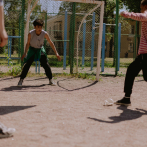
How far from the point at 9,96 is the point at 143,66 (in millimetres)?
2676

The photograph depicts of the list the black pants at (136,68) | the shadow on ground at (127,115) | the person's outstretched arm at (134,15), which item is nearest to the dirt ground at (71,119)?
the shadow on ground at (127,115)

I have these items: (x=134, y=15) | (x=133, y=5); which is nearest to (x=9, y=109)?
(x=134, y=15)

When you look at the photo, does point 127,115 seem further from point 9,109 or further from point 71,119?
point 9,109

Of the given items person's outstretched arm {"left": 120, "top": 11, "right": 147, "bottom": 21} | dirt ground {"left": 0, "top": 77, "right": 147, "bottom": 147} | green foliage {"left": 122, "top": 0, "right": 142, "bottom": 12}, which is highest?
green foliage {"left": 122, "top": 0, "right": 142, "bottom": 12}

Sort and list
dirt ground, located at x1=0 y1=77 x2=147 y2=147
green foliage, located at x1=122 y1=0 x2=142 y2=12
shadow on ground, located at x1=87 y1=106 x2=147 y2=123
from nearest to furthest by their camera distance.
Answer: dirt ground, located at x1=0 y1=77 x2=147 y2=147 < shadow on ground, located at x1=87 y1=106 x2=147 y2=123 < green foliage, located at x1=122 y1=0 x2=142 y2=12

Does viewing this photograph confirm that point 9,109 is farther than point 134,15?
Yes

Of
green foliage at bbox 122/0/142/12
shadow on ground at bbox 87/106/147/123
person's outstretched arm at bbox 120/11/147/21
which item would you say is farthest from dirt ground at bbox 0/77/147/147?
green foliage at bbox 122/0/142/12

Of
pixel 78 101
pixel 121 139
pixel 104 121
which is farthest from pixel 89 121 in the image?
pixel 78 101

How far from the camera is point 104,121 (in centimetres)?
380

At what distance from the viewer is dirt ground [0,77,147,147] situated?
9.58 feet

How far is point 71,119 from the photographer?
151 inches

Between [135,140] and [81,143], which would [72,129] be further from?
[135,140]

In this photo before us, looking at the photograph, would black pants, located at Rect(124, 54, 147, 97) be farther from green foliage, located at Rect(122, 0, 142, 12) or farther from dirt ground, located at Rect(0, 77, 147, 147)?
green foliage, located at Rect(122, 0, 142, 12)

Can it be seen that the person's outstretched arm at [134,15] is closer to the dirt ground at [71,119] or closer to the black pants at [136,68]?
the black pants at [136,68]
